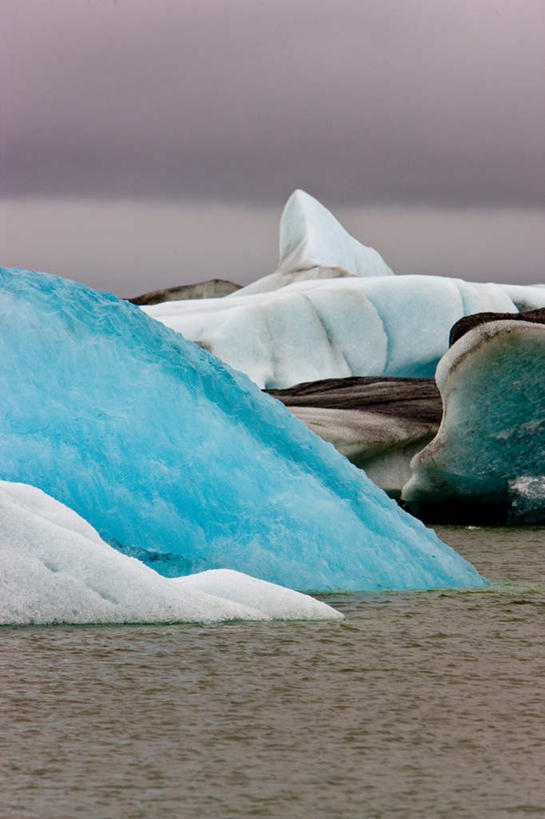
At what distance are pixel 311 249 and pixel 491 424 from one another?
21259 millimetres

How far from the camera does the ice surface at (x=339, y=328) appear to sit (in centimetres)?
2311

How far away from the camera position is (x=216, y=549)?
6441 mm

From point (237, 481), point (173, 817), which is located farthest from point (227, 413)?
point (173, 817)

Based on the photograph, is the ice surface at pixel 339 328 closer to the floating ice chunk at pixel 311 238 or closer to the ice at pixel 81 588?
the floating ice chunk at pixel 311 238

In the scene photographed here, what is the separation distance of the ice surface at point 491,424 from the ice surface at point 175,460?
12.5 ft

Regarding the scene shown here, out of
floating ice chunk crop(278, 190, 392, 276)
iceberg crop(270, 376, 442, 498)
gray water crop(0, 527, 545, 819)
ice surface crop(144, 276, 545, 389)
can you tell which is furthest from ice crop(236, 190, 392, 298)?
gray water crop(0, 527, 545, 819)

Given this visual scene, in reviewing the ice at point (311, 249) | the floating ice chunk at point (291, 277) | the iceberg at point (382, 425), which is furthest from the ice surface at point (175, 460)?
the ice at point (311, 249)

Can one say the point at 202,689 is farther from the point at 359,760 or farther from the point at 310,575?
the point at 310,575

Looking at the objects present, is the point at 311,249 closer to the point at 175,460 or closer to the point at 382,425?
the point at 382,425

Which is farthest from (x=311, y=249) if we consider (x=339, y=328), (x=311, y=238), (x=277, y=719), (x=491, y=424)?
(x=277, y=719)

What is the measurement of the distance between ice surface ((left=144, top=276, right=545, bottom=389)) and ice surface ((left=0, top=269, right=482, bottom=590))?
15.7m

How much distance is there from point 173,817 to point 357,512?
4.09 meters

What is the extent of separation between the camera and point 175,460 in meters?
6.60

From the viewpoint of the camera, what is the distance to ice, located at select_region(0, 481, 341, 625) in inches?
200
